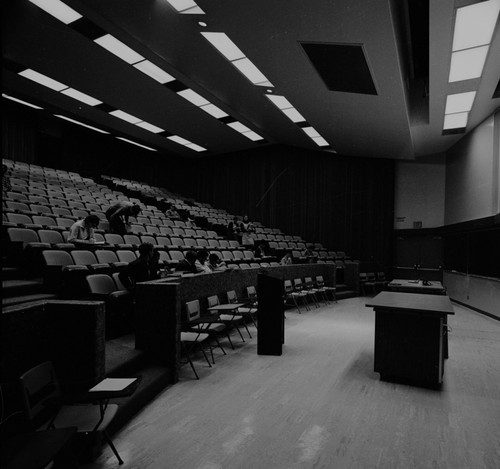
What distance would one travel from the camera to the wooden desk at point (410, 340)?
12.1ft

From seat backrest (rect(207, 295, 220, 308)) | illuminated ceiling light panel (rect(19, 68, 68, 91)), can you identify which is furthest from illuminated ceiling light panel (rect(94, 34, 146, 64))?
seat backrest (rect(207, 295, 220, 308))

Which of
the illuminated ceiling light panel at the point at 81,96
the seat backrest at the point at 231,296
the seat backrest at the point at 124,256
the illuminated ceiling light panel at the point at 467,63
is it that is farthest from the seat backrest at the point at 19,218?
the illuminated ceiling light panel at the point at 467,63

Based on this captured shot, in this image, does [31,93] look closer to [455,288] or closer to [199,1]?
Answer: [199,1]

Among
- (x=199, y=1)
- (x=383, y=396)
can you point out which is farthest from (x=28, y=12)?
(x=383, y=396)

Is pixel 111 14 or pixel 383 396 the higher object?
pixel 111 14

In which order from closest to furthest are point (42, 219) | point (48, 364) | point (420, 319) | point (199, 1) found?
point (48, 364)
point (420, 319)
point (199, 1)
point (42, 219)

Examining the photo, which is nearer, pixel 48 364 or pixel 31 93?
pixel 48 364

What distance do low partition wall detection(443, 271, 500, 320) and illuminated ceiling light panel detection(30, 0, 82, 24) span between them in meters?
9.18

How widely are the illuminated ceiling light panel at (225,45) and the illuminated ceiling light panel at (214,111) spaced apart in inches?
116

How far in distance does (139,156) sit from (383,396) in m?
14.2

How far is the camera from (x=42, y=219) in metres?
6.18

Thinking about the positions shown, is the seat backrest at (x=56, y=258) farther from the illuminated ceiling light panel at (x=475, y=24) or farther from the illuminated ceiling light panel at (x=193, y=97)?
the illuminated ceiling light panel at (x=193, y=97)

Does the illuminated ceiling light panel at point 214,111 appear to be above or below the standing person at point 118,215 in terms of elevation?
above

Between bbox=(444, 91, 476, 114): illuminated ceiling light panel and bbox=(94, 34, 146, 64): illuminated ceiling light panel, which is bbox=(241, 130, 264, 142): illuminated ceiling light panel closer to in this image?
bbox=(94, 34, 146, 64): illuminated ceiling light panel
